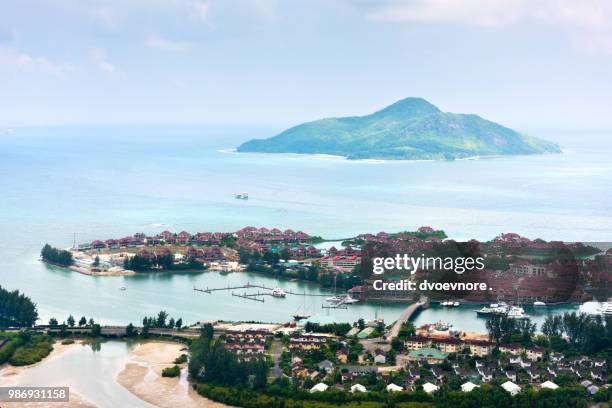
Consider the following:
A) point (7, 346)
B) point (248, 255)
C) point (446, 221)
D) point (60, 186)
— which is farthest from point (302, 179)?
point (7, 346)

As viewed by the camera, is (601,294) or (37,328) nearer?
(37,328)

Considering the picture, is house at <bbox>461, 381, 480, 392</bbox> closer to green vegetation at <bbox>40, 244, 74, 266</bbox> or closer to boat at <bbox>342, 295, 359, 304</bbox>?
boat at <bbox>342, 295, 359, 304</bbox>

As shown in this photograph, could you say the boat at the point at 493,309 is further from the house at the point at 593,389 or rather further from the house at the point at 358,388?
the house at the point at 358,388

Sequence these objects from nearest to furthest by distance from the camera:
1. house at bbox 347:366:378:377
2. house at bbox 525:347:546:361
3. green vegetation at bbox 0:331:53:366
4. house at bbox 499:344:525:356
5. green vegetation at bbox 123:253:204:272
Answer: house at bbox 347:366:378:377
house at bbox 525:347:546:361
green vegetation at bbox 0:331:53:366
house at bbox 499:344:525:356
green vegetation at bbox 123:253:204:272

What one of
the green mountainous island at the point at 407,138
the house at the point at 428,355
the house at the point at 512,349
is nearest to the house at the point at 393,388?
the house at the point at 428,355

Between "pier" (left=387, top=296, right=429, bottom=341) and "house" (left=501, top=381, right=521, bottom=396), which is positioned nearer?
"house" (left=501, top=381, right=521, bottom=396)

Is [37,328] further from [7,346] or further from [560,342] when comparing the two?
[560,342]

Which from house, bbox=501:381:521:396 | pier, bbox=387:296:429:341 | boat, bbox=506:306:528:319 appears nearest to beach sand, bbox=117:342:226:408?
pier, bbox=387:296:429:341
